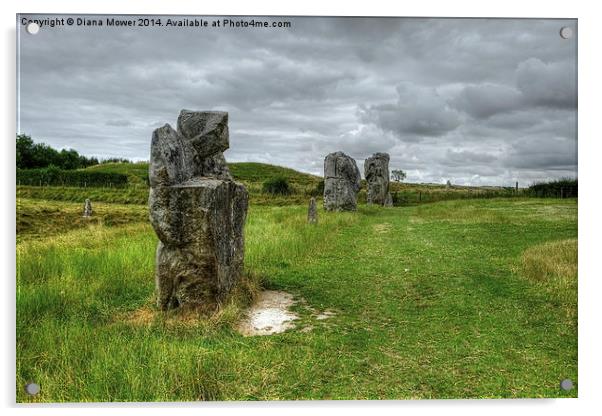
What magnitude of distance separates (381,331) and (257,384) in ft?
7.65

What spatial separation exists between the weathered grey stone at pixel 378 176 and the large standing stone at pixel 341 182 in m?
7.48

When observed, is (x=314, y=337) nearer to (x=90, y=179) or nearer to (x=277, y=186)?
(x=90, y=179)

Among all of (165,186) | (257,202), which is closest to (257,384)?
(165,186)

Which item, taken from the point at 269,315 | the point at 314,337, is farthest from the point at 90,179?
the point at 314,337

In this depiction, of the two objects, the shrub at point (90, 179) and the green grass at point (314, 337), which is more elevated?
the shrub at point (90, 179)

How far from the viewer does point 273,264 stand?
12266 mm

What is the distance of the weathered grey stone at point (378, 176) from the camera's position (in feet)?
122

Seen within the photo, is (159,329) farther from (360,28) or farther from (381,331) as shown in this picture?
(360,28)

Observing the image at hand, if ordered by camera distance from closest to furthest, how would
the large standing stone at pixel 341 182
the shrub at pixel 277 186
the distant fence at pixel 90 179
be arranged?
1. the large standing stone at pixel 341 182
2. the distant fence at pixel 90 179
3. the shrub at pixel 277 186

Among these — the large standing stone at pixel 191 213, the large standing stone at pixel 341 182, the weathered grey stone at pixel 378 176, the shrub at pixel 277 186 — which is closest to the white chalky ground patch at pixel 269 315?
the large standing stone at pixel 191 213

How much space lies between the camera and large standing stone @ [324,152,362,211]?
94.4 feet

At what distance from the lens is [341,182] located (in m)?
28.9

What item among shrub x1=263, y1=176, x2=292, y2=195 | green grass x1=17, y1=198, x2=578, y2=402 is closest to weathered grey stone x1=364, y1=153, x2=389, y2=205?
shrub x1=263, y1=176, x2=292, y2=195

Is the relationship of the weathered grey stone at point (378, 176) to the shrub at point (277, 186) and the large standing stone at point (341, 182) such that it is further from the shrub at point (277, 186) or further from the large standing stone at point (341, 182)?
the shrub at point (277, 186)
